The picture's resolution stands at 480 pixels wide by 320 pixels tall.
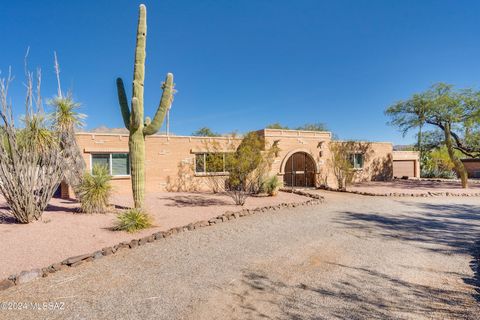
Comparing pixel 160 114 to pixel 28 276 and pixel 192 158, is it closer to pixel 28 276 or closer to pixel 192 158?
pixel 28 276

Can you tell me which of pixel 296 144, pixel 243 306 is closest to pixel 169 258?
pixel 243 306

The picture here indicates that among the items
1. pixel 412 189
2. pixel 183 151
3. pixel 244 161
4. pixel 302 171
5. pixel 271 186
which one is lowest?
pixel 412 189

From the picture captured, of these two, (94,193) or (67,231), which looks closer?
(67,231)

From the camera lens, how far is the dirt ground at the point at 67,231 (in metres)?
5.74

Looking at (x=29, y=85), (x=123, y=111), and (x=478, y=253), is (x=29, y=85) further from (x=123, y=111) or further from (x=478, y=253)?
(x=478, y=253)

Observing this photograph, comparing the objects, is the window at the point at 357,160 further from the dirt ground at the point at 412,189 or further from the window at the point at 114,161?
the window at the point at 114,161

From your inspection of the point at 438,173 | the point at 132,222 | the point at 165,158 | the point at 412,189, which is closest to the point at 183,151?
the point at 165,158

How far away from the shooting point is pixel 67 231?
7.60m

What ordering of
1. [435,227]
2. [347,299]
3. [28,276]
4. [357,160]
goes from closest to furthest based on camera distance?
[347,299] < [28,276] < [435,227] < [357,160]

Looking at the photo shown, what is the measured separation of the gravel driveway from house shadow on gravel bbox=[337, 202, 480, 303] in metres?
0.05

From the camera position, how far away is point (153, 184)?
16.1m

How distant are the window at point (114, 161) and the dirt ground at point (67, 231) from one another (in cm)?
355

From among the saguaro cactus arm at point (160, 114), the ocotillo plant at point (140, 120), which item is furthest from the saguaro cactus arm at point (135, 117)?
the saguaro cactus arm at point (160, 114)

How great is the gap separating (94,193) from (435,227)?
1134cm
